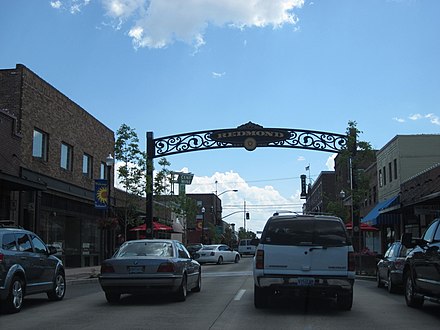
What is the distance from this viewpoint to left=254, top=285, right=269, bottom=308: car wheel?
37.4ft

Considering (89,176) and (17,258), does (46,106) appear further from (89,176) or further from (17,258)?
(17,258)

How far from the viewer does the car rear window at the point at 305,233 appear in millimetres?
11086

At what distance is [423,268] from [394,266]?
187 inches

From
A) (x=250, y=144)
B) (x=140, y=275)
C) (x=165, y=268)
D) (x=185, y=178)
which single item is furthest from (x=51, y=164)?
(x=185, y=178)

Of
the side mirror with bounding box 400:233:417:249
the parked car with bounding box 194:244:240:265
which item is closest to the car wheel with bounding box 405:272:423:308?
the side mirror with bounding box 400:233:417:249

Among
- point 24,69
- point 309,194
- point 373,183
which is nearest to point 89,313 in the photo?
point 24,69

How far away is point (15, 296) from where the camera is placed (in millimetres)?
11289

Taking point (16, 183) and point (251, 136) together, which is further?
point (251, 136)

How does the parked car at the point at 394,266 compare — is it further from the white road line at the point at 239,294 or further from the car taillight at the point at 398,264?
the white road line at the point at 239,294

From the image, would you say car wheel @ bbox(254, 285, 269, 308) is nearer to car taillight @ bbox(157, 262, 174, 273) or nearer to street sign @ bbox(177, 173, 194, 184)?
car taillight @ bbox(157, 262, 174, 273)

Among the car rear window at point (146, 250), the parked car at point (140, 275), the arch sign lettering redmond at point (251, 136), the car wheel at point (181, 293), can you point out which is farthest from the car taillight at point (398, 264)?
the arch sign lettering redmond at point (251, 136)

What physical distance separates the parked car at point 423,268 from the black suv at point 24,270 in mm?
7932

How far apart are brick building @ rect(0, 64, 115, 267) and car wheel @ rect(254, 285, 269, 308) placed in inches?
399

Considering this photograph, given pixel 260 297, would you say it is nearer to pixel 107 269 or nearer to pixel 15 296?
pixel 107 269
